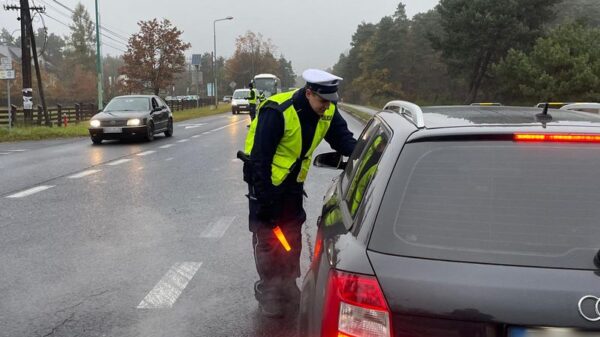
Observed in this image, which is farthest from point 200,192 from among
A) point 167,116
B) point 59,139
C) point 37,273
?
point 59,139

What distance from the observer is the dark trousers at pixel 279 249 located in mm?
3834

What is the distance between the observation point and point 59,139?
20609mm

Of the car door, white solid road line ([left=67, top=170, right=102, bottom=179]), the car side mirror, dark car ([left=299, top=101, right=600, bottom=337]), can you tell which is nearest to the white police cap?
the car side mirror

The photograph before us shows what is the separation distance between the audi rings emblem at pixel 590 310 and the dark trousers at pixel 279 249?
2.34 metres

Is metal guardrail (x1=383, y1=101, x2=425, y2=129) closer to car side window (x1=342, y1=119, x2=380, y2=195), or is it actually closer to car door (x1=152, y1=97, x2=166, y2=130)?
car side window (x1=342, y1=119, x2=380, y2=195)

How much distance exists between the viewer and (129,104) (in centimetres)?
1847

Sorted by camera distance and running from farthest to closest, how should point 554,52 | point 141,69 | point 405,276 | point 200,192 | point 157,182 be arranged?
1. point 141,69
2. point 554,52
3. point 157,182
4. point 200,192
5. point 405,276

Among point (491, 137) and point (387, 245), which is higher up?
point (491, 137)

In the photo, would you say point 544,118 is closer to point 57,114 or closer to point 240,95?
point 57,114

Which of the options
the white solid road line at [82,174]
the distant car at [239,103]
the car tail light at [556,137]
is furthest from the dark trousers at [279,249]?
the distant car at [239,103]

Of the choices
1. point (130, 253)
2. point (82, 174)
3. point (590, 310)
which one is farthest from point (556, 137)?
point (82, 174)

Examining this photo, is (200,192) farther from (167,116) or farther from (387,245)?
(167,116)

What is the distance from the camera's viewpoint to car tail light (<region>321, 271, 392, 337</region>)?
177 cm

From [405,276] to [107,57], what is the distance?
168 metres
